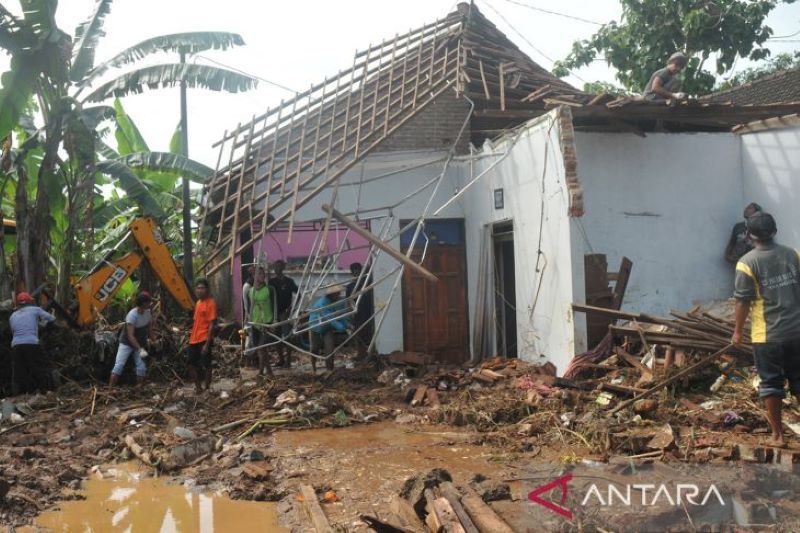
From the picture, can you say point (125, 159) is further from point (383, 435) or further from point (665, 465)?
point (665, 465)

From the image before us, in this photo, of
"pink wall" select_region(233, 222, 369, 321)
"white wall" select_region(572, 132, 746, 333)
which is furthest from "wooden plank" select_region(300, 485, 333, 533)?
"pink wall" select_region(233, 222, 369, 321)

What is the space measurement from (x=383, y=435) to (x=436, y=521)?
3.32m

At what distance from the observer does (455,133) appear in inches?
522

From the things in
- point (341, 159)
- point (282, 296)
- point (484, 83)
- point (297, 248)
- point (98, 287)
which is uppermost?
point (484, 83)

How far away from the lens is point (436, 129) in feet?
43.6

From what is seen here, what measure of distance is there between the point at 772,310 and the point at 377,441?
393 cm

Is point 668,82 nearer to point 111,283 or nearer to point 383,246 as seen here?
point 383,246

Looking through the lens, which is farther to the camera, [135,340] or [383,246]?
[135,340]

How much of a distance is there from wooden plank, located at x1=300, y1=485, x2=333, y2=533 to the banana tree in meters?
7.05

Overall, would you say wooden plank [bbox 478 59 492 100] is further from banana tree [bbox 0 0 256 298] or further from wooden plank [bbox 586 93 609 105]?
banana tree [bbox 0 0 256 298]

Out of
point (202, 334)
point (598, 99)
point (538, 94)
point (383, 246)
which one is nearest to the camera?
point (598, 99)

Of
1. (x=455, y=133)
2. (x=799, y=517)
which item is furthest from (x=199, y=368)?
(x=799, y=517)

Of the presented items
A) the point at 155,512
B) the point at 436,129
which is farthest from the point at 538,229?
the point at 155,512

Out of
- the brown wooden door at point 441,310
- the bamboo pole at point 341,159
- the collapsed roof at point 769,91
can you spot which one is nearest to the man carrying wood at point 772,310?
the bamboo pole at point 341,159
